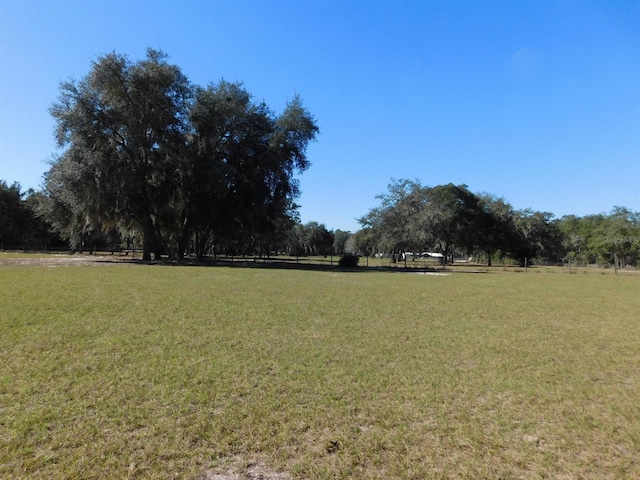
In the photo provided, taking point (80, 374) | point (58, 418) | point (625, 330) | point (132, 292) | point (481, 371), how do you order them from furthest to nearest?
1. point (132, 292)
2. point (625, 330)
3. point (481, 371)
4. point (80, 374)
5. point (58, 418)

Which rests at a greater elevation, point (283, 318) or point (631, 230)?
point (631, 230)

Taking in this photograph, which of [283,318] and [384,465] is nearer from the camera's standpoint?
[384,465]

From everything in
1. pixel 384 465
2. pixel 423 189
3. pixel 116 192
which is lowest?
pixel 384 465

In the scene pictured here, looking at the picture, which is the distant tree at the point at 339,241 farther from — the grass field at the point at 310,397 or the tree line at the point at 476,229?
the grass field at the point at 310,397

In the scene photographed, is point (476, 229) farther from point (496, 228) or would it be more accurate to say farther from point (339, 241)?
point (339, 241)

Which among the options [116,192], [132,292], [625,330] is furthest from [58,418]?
[116,192]

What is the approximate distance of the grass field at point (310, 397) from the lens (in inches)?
117

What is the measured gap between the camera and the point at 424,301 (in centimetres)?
1248

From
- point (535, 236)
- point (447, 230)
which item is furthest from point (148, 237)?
point (535, 236)

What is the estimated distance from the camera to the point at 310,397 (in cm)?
418

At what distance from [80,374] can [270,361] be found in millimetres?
2358

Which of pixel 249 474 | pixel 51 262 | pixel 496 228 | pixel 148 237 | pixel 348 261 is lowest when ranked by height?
pixel 249 474

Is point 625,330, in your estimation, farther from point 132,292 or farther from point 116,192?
point 116,192

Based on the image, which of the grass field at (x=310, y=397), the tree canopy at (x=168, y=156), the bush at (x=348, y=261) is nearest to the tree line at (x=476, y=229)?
the bush at (x=348, y=261)
